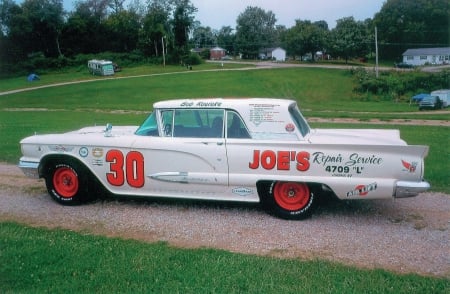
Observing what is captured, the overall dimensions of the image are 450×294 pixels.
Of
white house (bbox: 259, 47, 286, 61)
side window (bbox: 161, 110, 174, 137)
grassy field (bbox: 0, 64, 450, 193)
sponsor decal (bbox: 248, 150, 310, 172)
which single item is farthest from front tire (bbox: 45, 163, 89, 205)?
white house (bbox: 259, 47, 286, 61)

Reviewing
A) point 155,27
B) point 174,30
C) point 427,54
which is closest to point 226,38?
point 174,30

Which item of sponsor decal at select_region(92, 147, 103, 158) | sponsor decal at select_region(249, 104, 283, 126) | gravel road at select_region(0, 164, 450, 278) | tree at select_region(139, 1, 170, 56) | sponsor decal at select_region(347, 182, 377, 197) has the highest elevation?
tree at select_region(139, 1, 170, 56)

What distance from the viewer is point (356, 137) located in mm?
5535

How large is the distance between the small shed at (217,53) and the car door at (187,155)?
3.82 metres

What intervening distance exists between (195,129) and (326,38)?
187 inches

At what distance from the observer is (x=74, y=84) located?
14.8 meters

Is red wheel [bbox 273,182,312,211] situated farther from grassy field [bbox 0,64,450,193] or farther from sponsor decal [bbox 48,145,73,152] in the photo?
grassy field [bbox 0,64,450,193]

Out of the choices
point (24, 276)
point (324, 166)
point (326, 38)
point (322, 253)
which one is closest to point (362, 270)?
point (322, 253)

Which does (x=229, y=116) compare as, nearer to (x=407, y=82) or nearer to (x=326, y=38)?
(x=326, y=38)

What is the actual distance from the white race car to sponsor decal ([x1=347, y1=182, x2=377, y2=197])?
0.4 inches

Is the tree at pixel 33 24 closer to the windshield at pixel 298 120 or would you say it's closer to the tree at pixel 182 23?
the tree at pixel 182 23

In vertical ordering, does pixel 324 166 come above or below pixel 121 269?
above

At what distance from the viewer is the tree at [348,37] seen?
8.05 metres

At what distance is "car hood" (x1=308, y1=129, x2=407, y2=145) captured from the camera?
5.09 metres
